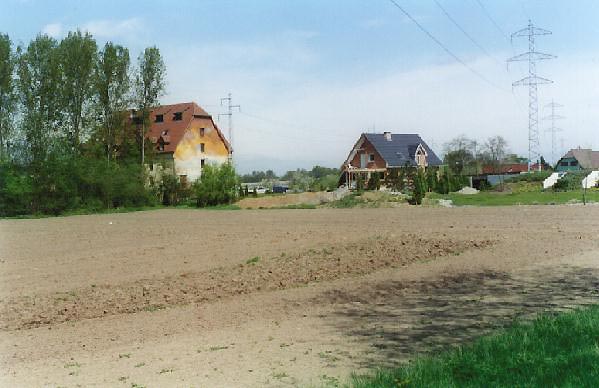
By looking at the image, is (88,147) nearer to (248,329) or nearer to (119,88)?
(119,88)

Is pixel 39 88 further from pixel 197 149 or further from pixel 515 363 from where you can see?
pixel 515 363

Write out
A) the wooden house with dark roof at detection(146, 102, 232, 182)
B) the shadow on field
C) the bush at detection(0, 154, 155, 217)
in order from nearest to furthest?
the shadow on field
the bush at detection(0, 154, 155, 217)
the wooden house with dark roof at detection(146, 102, 232, 182)

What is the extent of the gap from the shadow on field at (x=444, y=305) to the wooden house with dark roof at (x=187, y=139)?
5898 cm

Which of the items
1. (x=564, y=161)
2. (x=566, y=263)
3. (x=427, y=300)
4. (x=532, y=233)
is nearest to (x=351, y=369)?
(x=427, y=300)

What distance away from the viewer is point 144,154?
216 ft

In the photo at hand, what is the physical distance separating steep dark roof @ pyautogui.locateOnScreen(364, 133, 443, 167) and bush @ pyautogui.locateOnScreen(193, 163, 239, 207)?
25.6 meters

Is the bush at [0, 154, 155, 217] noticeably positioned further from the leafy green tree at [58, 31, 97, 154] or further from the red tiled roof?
the red tiled roof

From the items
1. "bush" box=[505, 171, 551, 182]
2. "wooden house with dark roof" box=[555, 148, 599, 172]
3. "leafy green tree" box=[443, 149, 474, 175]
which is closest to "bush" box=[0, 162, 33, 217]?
"bush" box=[505, 171, 551, 182]

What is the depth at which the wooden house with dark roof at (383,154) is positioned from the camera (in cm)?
7694

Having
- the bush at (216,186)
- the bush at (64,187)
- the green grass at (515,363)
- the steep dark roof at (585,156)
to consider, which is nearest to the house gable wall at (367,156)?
the bush at (216,186)

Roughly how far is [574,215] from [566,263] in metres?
16.0

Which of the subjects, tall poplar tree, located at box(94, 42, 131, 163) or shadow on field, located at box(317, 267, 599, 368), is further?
tall poplar tree, located at box(94, 42, 131, 163)

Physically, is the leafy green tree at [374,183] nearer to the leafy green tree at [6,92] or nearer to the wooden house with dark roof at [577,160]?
the leafy green tree at [6,92]

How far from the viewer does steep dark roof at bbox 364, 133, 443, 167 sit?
254ft
